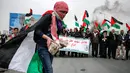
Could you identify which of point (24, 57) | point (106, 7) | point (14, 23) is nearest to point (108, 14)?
point (106, 7)

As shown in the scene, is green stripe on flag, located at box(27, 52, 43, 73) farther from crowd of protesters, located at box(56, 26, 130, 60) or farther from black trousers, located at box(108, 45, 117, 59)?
black trousers, located at box(108, 45, 117, 59)

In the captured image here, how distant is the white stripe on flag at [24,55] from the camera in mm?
4820

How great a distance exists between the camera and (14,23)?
26031mm

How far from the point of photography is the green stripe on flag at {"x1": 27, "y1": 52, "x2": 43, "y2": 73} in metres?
4.66

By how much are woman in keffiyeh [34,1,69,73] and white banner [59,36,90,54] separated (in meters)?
12.5

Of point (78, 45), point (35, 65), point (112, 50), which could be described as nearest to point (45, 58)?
point (35, 65)

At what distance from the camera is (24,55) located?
16.0ft

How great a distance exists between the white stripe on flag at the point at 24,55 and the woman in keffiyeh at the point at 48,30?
4.2 inches

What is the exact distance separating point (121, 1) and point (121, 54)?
384 inches

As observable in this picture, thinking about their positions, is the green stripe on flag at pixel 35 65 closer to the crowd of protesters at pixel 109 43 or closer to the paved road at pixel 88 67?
the paved road at pixel 88 67

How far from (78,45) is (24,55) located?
12.6 meters

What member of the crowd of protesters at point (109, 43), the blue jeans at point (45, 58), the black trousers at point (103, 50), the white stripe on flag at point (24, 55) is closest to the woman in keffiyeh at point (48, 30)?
the blue jeans at point (45, 58)

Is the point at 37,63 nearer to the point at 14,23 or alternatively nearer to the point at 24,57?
the point at 24,57

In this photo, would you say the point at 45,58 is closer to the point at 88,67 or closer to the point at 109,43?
the point at 88,67
